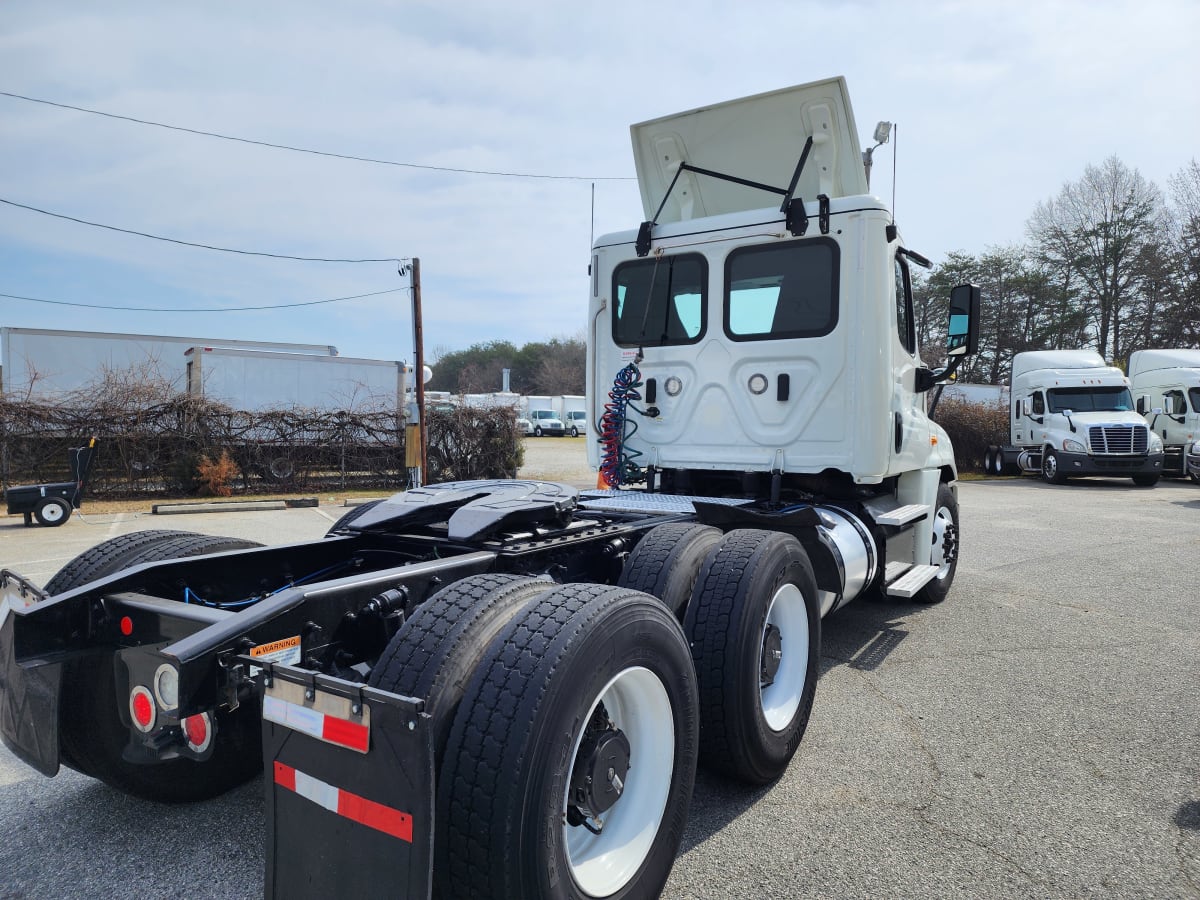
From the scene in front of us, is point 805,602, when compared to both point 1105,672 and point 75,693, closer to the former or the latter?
point 1105,672

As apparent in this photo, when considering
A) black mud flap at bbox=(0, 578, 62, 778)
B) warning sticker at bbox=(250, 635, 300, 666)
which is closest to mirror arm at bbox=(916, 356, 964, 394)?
warning sticker at bbox=(250, 635, 300, 666)

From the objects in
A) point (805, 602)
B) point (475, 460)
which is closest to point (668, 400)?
point (805, 602)

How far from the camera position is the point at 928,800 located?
2.99m

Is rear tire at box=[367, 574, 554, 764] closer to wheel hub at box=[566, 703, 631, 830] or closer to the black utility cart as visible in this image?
wheel hub at box=[566, 703, 631, 830]

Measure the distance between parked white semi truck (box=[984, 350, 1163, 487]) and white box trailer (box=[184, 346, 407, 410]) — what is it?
16055 millimetres

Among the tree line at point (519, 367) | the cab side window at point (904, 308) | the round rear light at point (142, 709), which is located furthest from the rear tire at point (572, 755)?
the tree line at point (519, 367)

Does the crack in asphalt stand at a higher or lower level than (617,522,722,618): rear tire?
lower

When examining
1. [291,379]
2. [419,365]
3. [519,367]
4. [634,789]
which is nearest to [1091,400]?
[419,365]

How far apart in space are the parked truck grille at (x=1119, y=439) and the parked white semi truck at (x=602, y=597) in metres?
15.2

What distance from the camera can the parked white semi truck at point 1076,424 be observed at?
18312mm

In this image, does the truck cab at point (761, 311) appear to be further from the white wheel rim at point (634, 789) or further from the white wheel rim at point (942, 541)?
the white wheel rim at point (634, 789)

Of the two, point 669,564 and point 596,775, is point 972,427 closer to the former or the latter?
point 669,564

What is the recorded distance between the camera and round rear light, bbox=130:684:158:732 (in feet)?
7.32

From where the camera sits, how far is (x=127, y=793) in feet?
9.05
